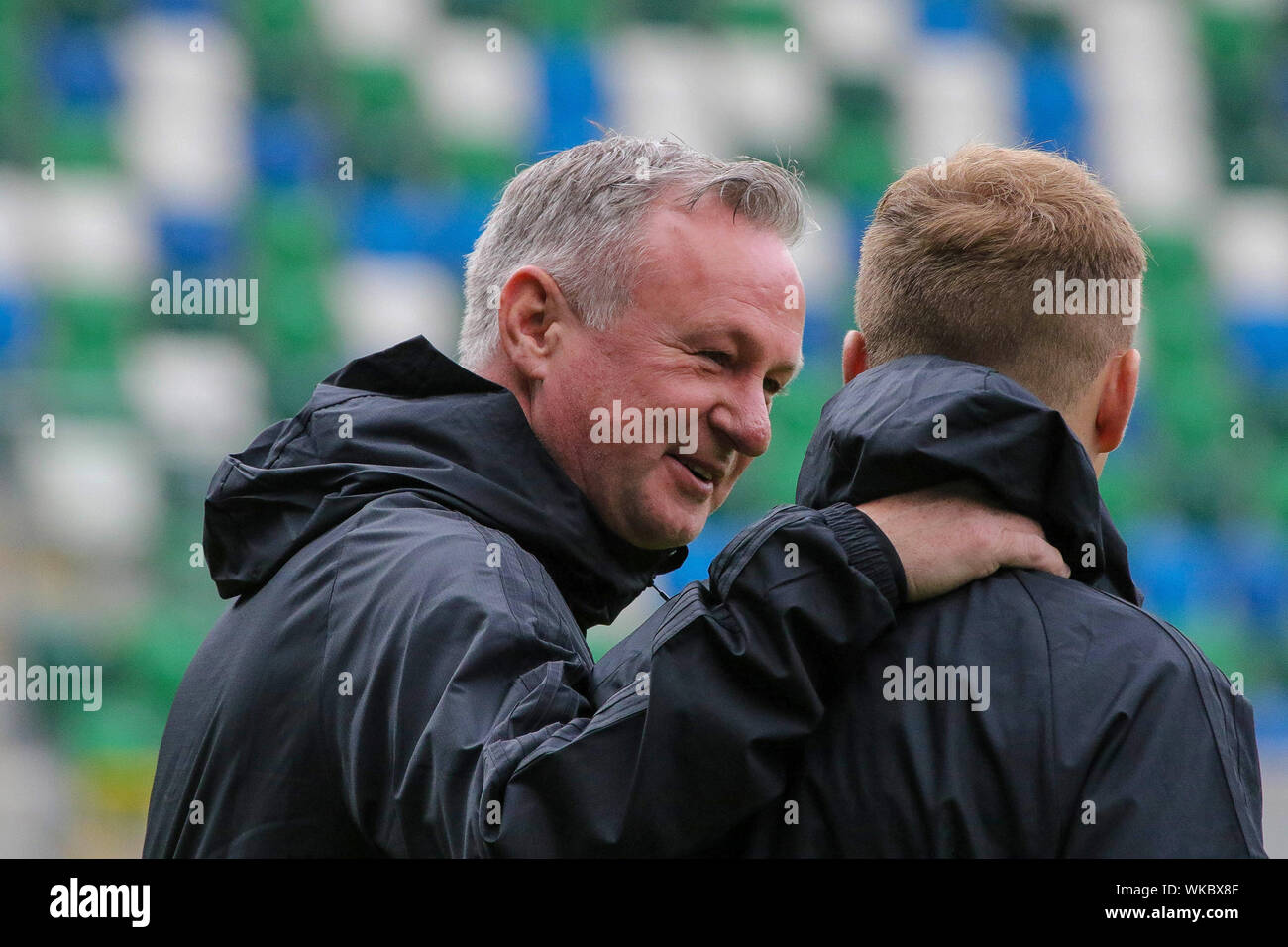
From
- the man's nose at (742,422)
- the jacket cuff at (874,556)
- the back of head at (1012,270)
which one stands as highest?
the back of head at (1012,270)

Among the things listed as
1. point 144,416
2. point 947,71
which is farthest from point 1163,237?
point 144,416

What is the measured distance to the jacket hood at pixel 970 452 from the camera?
1.16 meters

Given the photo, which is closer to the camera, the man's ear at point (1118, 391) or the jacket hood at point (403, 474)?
the man's ear at point (1118, 391)

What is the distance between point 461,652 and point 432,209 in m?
4.90

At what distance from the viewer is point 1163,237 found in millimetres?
6246

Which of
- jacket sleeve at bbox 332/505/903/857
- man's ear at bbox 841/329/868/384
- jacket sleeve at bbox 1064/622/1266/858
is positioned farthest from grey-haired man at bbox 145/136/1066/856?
man's ear at bbox 841/329/868/384

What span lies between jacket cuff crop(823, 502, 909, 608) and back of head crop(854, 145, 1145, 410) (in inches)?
9.1

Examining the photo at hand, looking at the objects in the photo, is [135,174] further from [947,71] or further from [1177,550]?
[1177,550]

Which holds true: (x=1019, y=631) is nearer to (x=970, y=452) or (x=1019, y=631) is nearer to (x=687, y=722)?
(x=970, y=452)

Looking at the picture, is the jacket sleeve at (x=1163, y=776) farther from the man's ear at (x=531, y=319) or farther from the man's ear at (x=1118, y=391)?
the man's ear at (x=531, y=319)

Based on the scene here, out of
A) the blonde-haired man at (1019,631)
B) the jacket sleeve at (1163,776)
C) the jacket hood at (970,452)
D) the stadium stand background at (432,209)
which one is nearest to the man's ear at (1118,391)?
the blonde-haired man at (1019,631)

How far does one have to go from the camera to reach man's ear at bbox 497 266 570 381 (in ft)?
5.98

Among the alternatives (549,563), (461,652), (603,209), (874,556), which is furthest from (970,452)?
(603,209)

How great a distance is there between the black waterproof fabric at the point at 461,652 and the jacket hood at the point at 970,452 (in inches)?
2.5
